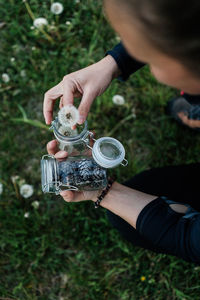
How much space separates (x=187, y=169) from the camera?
5.16 feet

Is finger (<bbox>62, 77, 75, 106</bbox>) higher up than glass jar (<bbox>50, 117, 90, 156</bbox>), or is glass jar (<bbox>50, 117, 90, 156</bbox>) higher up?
finger (<bbox>62, 77, 75, 106</bbox>)

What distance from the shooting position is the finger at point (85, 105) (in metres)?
1.16

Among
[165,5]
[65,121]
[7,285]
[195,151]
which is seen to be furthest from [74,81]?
[7,285]

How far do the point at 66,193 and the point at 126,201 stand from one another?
304 millimetres

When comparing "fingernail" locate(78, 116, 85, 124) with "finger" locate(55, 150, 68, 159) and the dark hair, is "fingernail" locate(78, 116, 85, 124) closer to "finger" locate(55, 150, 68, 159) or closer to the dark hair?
"finger" locate(55, 150, 68, 159)

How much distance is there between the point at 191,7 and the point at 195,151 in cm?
157

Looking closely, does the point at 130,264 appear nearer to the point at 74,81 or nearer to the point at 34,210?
the point at 34,210

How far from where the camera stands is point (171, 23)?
60 centimetres

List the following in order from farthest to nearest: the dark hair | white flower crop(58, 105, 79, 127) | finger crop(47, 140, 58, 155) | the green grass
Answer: the green grass < finger crop(47, 140, 58, 155) < white flower crop(58, 105, 79, 127) < the dark hair

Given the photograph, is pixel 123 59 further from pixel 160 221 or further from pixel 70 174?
pixel 160 221

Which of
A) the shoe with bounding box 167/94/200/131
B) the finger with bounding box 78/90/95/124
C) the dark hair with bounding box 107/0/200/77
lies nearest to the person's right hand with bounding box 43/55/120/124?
the finger with bounding box 78/90/95/124

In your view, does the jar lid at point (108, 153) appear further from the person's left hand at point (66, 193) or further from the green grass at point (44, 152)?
the green grass at point (44, 152)

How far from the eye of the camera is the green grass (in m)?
1.75

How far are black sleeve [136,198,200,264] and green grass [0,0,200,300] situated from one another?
561 mm
